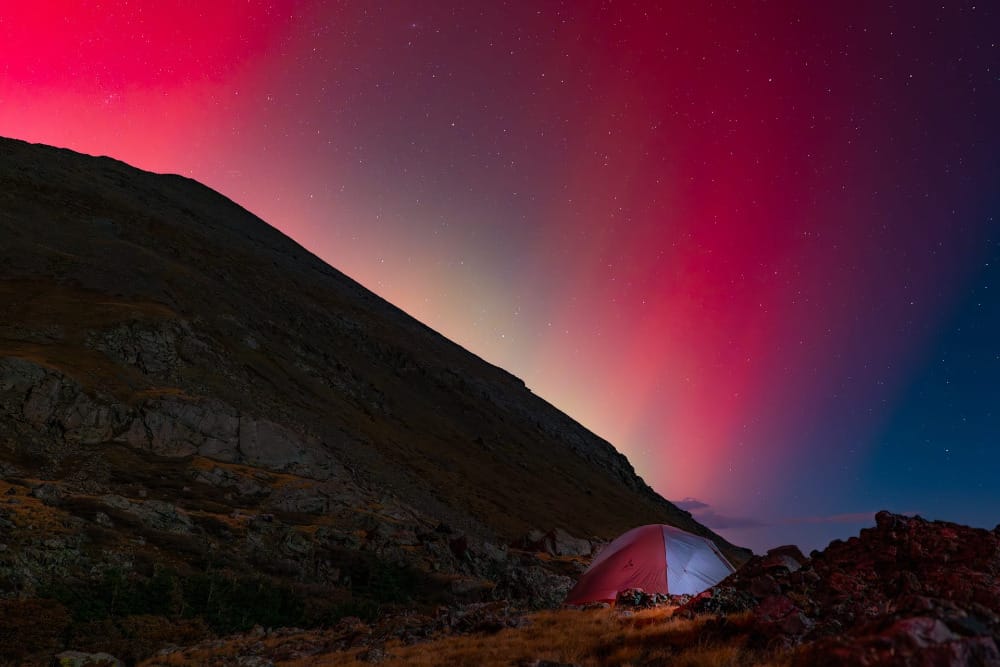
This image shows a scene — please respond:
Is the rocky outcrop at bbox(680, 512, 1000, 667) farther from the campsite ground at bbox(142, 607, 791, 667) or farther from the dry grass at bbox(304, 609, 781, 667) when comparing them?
the dry grass at bbox(304, 609, 781, 667)

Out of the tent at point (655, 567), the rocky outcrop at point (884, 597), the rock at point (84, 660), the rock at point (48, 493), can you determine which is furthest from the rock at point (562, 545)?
the rocky outcrop at point (884, 597)

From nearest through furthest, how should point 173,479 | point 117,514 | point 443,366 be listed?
point 117,514 < point 173,479 < point 443,366

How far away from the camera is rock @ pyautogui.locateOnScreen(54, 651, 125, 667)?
18.2 m

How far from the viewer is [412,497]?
6688 cm

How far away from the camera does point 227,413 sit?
54.7 m

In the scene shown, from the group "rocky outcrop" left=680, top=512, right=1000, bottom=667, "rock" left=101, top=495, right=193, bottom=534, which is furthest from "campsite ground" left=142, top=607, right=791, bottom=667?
"rock" left=101, top=495, right=193, bottom=534

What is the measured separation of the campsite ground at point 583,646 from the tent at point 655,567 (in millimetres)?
2904

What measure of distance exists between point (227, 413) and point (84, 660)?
38.4 metres

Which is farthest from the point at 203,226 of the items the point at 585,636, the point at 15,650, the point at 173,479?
the point at 585,636

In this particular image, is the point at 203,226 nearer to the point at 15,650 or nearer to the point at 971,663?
the point at 15,650

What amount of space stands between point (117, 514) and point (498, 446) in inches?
3316

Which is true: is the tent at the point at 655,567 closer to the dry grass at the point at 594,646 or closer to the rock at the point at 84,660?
the dry grass at the point at 594,646

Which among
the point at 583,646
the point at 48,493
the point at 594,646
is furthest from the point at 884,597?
the point at 48,493

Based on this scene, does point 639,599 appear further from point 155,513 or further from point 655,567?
point 155,513
